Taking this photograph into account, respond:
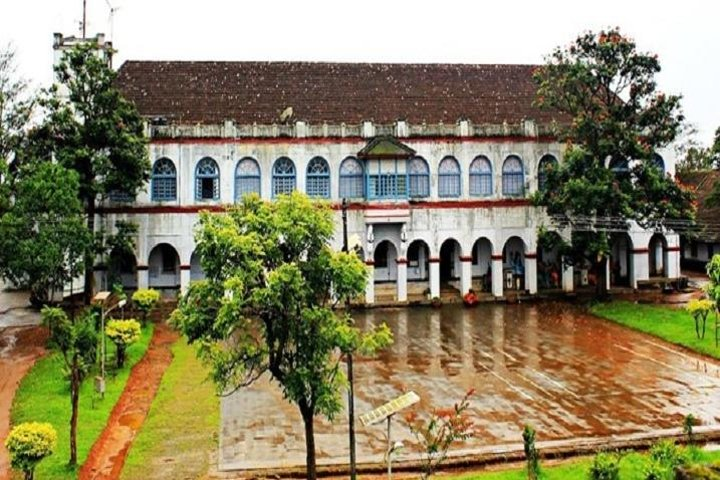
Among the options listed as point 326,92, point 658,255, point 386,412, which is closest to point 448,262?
point 326,92

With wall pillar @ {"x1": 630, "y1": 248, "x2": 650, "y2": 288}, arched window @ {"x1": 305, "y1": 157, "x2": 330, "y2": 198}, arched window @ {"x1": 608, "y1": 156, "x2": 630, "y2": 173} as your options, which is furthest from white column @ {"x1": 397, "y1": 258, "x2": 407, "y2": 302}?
wall pillar @ {"x1": 630, "y1": 248, "x2": 650, "y2": 288}

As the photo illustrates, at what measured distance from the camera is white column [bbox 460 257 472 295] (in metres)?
32.5

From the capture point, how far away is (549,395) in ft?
61.0

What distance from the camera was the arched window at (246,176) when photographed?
Answer: 103 ft

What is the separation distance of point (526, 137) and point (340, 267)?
22301mm

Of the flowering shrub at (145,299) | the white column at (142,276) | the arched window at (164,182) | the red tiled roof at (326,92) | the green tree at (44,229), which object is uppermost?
the red tiled roof at (326,92)

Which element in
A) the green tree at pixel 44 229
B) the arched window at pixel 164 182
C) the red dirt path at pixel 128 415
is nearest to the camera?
the red dirt path at pixel 128 415

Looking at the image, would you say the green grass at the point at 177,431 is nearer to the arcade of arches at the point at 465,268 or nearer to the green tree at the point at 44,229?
the green tree at the point at 44,229

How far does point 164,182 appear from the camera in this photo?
3122cm

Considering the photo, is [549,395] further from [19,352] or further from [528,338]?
[19,352]

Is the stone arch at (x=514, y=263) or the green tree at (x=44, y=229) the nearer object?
the green tree at (x=44, y=229)

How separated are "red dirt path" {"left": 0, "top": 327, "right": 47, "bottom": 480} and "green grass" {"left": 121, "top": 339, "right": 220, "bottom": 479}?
247 centimetres

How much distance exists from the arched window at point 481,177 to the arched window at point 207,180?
10531 mm

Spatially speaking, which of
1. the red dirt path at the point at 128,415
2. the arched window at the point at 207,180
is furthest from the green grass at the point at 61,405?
the arched window at the point at 207,180
